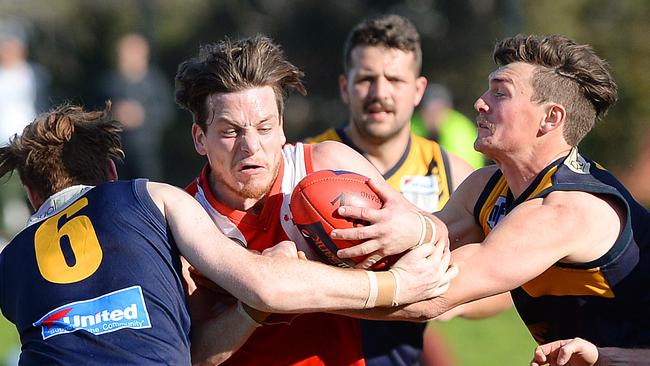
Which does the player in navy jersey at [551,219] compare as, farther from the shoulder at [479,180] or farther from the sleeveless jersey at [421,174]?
the sleeveless jersey at [421,174]

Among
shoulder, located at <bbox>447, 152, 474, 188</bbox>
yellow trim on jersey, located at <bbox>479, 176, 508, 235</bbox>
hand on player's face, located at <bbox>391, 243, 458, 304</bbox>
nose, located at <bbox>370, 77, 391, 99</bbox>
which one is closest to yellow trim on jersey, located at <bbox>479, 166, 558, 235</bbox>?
yellow trim on jersey, located at <bbox>479, 176, 508, 235</bbox>

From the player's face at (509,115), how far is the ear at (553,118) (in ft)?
0.07

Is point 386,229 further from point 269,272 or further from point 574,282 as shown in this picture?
point 574,282

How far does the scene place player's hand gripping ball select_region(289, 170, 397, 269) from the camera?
3.89 metres

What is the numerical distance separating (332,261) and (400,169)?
2.49 meters

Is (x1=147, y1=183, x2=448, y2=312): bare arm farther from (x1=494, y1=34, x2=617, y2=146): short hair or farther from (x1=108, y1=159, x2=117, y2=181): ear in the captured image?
(x1=494, y1=34, x2=617, y2=146): short hair

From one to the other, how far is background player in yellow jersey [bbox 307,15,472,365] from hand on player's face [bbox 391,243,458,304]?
82.2 inches

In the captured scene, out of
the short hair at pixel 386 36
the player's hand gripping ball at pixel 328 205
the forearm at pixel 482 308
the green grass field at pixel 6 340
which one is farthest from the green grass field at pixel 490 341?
the player's hand gripping ball at pixel 328 205

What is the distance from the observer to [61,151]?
13.6ft

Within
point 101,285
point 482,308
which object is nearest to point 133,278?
point 101,285

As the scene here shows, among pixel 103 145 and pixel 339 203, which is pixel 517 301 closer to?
pixel 339 203

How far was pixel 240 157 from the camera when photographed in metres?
4.12

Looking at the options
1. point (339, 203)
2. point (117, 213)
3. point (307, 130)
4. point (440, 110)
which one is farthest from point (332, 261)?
point (307, 130)

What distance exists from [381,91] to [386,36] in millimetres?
434
